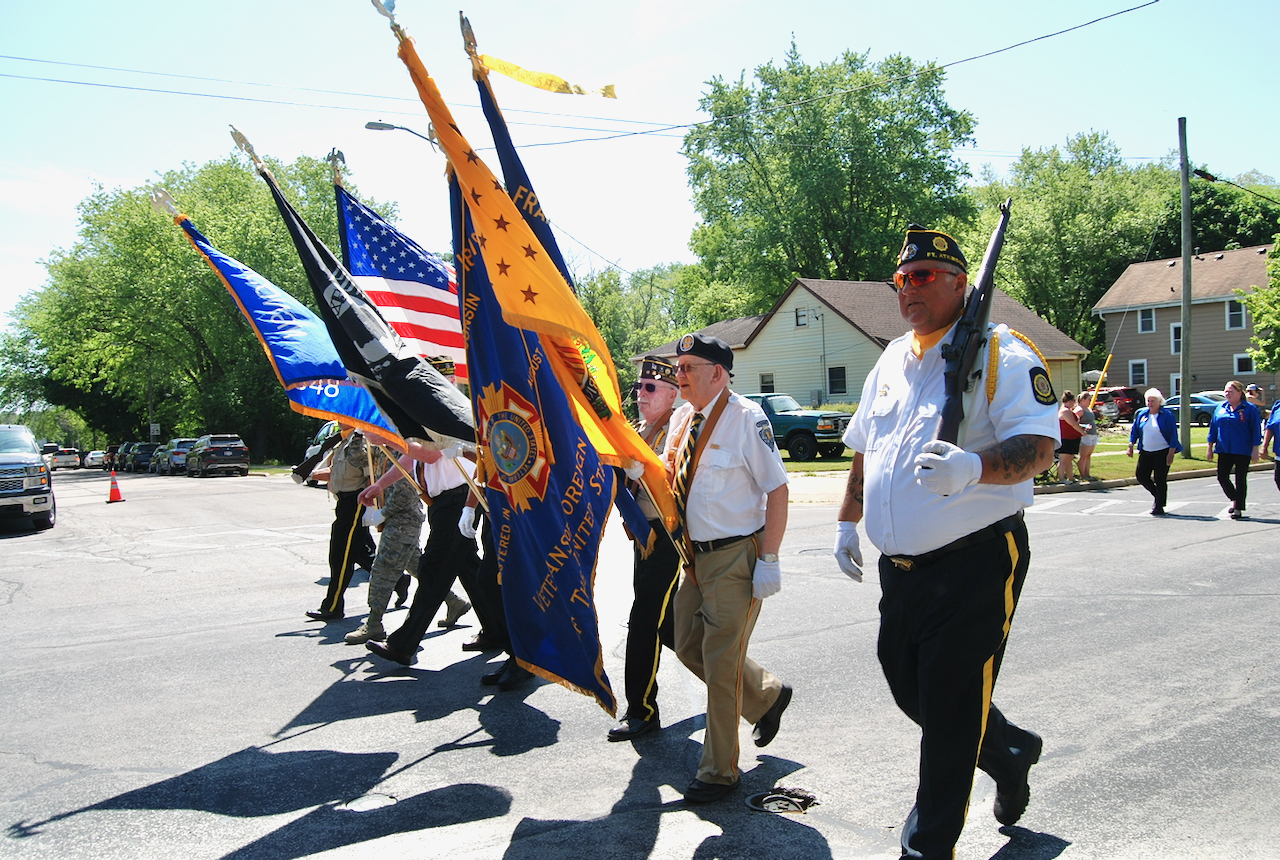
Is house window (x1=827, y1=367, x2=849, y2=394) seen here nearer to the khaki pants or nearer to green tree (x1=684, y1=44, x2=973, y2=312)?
green tree (x1=684, y1=44, x2=973, y2=312)

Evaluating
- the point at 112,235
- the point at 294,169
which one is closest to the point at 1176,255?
the point at 294,169

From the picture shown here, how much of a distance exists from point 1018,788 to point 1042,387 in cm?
149

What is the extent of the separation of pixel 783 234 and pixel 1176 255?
24.4 meters

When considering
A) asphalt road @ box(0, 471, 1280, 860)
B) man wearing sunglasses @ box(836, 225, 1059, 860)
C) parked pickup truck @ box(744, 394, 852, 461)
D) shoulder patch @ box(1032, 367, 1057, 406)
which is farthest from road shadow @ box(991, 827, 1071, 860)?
parked pickup truck @ box(744, 394, 852, 461)

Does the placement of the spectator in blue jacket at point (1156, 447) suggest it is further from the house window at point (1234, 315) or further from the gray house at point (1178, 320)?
the house window at point (1234, 315)

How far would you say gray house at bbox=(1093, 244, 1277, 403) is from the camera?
46594mm

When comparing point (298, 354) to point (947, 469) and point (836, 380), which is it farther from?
point (836, 380)

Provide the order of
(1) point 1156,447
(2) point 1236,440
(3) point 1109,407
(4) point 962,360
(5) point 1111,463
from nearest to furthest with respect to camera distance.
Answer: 1. (4) point 962,360
2. (2) point 1236,440
3. (1) point 1156,447
4. (5) point 1111,463
5. (3) point 1109,407

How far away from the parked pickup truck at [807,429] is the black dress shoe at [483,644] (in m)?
20.0

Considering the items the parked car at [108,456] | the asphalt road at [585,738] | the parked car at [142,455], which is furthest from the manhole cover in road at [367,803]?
the parked car at [108,456]

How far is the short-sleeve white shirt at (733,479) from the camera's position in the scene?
4.13 meters

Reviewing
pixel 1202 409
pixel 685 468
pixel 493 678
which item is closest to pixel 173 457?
pixel 493 678

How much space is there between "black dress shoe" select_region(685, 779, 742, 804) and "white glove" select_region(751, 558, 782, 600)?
80cm

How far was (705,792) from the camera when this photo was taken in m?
3.86
